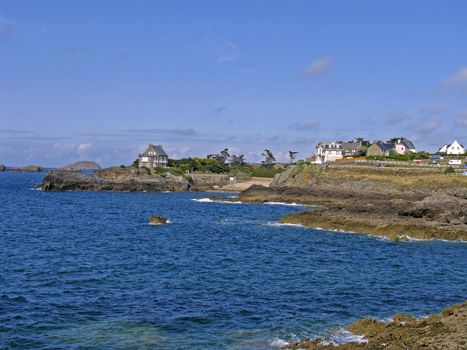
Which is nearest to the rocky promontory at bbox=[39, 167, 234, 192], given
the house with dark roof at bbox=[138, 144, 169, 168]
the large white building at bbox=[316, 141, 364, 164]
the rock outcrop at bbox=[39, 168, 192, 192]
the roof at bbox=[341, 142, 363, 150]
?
the rock outcrop at bbox=[39, 168, 192, 192]

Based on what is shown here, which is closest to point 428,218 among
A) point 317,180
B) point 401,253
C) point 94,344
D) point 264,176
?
point 401,253

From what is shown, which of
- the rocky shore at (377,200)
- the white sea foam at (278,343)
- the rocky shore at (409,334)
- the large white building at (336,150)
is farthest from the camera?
the large white building at (336,150)

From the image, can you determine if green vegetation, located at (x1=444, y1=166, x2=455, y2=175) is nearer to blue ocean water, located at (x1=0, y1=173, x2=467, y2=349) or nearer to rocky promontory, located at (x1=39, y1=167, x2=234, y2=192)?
blue ocean water, located at (x1=0, y1=173, x2=467, y2=349)

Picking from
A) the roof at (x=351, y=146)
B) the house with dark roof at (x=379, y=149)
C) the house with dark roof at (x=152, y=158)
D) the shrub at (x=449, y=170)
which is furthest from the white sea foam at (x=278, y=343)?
the roof at (x=351, y=146)

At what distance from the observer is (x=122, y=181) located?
140125 mm

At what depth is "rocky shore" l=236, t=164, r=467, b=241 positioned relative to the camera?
5722cm

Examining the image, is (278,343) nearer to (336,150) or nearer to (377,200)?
(377,200)

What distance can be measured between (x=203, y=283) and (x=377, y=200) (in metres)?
57.4

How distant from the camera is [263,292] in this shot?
3216cm

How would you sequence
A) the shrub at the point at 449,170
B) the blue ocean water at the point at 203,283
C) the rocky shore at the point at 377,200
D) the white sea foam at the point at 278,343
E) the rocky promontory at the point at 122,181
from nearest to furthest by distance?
the white sea foam at the point at 278,343 < the blue ocean water at the point at 203,283 < the rocky shore at the point at 377,200 < the shrub at the point at 449,170 < the rocky promontory at the point at 122,181

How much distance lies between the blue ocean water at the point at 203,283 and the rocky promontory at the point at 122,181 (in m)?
73.0

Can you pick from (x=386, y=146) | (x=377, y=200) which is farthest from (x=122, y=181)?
(x=386, y=146)

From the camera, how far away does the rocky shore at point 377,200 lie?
188ft

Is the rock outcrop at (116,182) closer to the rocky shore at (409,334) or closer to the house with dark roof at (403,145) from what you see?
the house with dark roof at (403,145)
